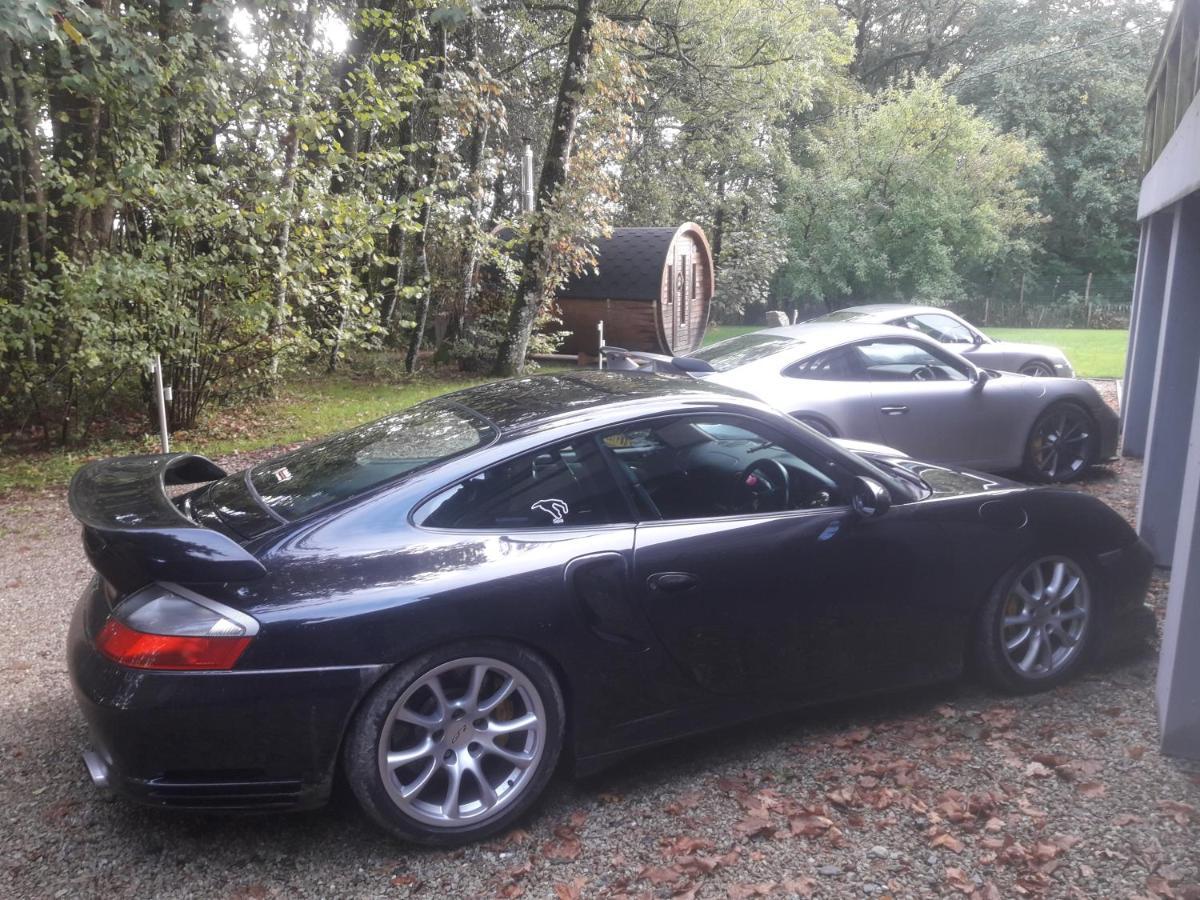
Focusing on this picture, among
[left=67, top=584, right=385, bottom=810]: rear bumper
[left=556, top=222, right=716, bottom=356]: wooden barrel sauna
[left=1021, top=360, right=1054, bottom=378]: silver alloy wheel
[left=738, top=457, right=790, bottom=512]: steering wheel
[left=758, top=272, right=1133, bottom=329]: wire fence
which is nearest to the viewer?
[left=67, top=584, right=385, bottom=810]: rear bumper

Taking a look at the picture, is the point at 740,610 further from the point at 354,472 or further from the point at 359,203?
the point at 359,203

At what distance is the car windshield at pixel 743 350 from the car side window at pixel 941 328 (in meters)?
4.81

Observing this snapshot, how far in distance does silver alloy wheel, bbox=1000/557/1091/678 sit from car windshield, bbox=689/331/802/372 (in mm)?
3925

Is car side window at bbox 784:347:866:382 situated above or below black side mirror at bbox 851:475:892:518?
above

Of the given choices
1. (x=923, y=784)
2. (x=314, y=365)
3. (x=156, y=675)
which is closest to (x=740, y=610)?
(x=923, y=784)

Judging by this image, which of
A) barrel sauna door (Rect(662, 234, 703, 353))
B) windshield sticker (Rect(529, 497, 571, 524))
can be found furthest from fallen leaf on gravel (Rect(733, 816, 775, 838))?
barrel sauna door (Rect(662, 234, 703, 353))

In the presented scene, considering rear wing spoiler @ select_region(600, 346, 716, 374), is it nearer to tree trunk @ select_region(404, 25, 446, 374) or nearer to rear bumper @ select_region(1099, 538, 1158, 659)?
rear bumper @ select_region(1099, 538, 1158, 659)

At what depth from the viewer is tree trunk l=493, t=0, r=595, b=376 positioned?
16.2 m

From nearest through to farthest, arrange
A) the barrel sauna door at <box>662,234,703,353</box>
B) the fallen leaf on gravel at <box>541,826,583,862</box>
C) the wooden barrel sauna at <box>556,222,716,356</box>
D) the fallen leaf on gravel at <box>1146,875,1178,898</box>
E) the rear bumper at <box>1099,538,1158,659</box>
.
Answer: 1. the fallen leaf on gravel at <box>1146,875,1178,898</box>
2. the fallen leaf on gravel at <box>541,826,583,862</box>
3. the rear bumper at <box>1099,538,1158,659</box>
4. the wooden barrel sauna at <box>556,222,716,356</box>
5. the barrel sauna door at <box>662,234,703,353</box>

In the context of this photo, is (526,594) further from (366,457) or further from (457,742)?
(366,457)

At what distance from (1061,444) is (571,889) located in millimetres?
7110

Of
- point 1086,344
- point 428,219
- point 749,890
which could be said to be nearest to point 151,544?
point 749,890

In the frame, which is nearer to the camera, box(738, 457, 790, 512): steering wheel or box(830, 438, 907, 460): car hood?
box(738, 457, 790, 512): steering wheel

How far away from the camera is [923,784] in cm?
371
